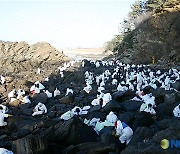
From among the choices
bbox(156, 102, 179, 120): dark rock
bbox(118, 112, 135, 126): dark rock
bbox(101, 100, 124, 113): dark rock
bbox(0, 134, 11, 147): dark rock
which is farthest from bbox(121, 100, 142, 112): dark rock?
bbox(0, 134, 11, 147): dark rock

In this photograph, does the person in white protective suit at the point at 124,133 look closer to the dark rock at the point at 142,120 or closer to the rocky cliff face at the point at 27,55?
the dark rock at the point at 142,120

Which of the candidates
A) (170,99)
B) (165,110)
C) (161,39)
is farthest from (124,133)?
(161,39)

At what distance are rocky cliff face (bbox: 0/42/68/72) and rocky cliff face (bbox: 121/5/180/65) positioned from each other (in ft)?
55.4

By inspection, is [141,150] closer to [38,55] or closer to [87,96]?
[87,96]

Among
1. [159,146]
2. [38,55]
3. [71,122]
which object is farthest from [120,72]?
[38,55]

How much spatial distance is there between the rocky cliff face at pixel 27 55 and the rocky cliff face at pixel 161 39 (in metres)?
16.9

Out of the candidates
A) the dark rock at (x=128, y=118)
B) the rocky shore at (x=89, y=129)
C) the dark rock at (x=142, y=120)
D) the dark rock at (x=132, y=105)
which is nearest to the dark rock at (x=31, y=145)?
the rocky shore at (x=89, y=129)

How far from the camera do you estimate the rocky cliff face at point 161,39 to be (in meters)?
33.5

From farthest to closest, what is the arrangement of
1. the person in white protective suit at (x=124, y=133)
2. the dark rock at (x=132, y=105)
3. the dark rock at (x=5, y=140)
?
the dark rock at (x=132, y=105), the dark rock at (x=5, y=140), the person in white protective suit at (x=124, y=133)

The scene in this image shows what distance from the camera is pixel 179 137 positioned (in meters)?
7.07

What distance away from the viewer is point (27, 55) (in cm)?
5206

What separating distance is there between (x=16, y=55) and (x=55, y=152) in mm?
46288

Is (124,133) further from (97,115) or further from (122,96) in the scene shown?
(122,96)

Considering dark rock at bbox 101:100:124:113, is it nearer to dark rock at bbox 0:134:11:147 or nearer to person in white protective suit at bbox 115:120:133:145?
person in white protective suit at bbox 115:120:133:145
